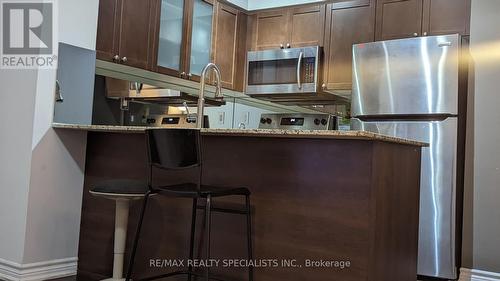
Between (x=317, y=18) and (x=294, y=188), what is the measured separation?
7.93 feet

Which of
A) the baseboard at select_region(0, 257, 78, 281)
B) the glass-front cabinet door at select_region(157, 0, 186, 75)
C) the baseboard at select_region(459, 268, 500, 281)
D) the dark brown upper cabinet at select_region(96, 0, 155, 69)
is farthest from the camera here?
the glass-front cabinet door at select_region(157, 0, 186, 75)

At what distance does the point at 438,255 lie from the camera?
3154 mm

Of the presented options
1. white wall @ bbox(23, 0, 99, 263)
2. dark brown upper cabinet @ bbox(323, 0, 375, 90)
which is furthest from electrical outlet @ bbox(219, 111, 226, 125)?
white wall @ bbox(23, 0, 99, 263)

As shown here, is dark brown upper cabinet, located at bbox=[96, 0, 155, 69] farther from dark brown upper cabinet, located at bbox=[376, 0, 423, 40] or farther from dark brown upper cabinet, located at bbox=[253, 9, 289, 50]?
dark brown upper cabinet, located at bbox=[376, 0, 423, 40]

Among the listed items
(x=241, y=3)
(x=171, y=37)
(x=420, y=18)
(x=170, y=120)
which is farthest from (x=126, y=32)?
(x=420, y=18)

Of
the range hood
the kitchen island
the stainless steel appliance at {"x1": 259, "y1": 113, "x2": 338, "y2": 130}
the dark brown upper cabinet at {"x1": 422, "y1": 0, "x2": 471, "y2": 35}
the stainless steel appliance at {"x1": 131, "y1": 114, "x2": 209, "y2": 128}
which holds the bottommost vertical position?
→ the kitchen island

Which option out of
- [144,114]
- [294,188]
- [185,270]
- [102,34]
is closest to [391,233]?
[294,188]

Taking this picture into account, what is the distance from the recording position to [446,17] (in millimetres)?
3586

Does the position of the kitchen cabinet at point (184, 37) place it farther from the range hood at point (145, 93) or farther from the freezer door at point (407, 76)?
the freezer door at point (407, 76)

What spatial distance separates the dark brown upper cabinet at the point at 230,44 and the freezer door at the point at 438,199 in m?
1.83

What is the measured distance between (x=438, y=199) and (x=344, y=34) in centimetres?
163

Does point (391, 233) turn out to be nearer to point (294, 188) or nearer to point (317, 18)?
point (294, 188)

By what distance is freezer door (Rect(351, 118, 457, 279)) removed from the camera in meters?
3.14

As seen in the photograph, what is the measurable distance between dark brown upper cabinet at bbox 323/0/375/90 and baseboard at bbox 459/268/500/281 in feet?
5.55
